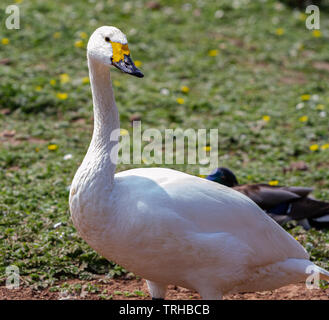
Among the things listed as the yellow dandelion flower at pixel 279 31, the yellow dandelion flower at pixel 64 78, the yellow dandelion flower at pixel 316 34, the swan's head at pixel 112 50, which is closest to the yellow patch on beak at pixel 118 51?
the swan's head at pixel 112 50

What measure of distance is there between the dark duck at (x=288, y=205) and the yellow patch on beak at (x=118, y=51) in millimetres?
2032

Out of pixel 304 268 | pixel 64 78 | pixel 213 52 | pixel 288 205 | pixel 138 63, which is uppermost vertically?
pixel 213 52

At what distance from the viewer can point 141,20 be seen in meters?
8.97

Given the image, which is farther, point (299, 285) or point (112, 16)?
point (112, 16)

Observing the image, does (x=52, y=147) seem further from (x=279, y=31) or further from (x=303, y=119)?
(x=279, y=31)

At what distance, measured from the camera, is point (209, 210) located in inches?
124

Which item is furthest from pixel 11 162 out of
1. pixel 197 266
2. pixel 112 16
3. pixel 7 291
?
pixel 112 16

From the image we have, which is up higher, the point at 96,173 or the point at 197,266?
the point at 96,173

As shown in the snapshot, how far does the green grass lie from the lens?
14.4 ft

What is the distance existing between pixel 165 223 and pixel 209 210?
311 millimetres

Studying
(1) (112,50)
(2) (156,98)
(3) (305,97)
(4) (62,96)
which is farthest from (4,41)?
(1) (112,50)

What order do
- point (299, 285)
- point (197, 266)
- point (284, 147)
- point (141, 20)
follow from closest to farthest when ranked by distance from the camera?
1. point (197, 266)
2. point (299, 285)
3. point (284, 147)
4. point (141, 20)
